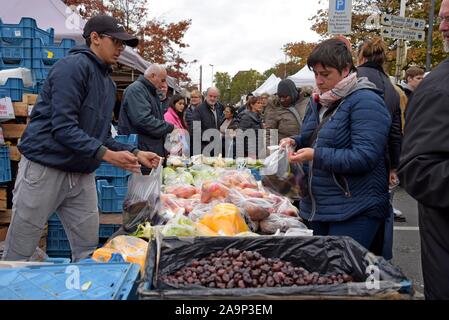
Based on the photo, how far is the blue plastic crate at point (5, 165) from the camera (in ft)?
12.5

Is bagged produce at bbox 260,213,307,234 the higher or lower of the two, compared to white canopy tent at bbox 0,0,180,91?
lower

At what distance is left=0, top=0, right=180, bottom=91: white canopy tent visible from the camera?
→ 9.02m

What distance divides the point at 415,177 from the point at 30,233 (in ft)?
7.68

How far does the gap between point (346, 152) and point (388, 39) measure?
21.3 meters

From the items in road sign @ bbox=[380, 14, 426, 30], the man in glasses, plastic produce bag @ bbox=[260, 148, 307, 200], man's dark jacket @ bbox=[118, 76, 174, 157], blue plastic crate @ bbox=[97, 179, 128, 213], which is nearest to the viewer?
the man in glasses

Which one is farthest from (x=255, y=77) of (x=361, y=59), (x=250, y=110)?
(x=361, y=59)

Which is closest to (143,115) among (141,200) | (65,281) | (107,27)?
(141,200)

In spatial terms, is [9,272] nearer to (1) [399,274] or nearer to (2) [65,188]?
(2) [65,188]

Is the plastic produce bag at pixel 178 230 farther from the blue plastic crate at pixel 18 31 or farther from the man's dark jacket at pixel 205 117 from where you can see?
the man's dark jacket at pixel 205 117

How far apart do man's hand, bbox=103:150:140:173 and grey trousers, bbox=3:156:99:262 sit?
38 cm

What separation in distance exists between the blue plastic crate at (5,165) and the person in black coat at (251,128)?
3837 mm

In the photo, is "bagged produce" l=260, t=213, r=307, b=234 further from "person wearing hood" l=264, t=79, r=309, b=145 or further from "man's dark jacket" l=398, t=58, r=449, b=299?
"person wearing hood" l=264, t=79, r=309, b=145

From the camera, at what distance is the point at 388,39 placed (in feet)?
70.5

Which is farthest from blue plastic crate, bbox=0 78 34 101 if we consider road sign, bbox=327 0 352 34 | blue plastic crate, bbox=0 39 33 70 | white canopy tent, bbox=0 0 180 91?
road sign, bbox=327 0 352 34
